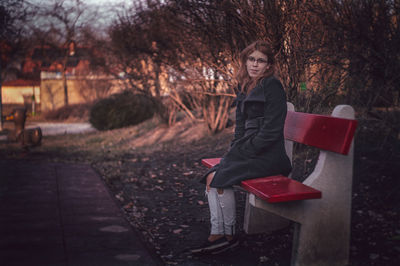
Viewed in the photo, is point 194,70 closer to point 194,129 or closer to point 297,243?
point 194,129

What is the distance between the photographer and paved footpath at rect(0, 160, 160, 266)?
9.77 ft

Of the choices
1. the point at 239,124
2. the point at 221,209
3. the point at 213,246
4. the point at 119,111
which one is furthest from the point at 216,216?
the point at 119,111

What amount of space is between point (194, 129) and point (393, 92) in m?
6.59

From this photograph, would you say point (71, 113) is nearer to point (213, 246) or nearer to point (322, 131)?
point (213, 246)

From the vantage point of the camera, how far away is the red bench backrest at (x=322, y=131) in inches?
95.6

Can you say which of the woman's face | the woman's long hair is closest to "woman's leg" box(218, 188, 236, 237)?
the woman's long hair

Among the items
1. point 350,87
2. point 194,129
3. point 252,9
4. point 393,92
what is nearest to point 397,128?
point 393,92

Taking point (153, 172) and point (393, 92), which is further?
point (153, 172)

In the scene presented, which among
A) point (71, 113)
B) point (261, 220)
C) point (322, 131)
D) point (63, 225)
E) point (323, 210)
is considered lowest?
point (63, 225)

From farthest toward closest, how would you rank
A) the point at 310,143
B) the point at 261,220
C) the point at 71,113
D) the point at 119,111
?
the point at 71,113, the point at 119,111, the point at 261,220, the point at 310,143

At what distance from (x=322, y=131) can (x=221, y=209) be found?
96cm

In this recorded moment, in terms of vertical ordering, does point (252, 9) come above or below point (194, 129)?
above

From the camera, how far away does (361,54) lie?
3.55 m

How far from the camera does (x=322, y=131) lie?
2693 mm
